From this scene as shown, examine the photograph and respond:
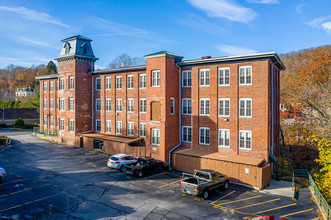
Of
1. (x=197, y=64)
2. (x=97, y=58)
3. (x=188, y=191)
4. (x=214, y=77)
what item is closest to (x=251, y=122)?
(x=214, y=77)

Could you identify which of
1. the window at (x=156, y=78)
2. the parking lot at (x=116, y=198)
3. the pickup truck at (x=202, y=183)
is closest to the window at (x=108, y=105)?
the window at (x=156, y=78)

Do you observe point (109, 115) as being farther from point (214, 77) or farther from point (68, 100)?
point (214, 77)

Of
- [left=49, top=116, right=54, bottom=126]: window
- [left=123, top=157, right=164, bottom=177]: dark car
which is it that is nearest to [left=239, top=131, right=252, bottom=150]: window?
[left=123, top=157, right=164, bottom=177]: dark car

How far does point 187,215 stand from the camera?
618 inches

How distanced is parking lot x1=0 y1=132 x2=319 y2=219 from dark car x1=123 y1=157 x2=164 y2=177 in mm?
618

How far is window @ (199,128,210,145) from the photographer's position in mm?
28312

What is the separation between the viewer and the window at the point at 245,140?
2541cm

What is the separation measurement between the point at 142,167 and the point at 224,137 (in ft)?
32.8

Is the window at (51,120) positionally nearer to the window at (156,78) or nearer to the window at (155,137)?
the window at (155,137)

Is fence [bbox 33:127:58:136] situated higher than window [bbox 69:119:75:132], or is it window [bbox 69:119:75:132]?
window [bbox 69:119:75:132]

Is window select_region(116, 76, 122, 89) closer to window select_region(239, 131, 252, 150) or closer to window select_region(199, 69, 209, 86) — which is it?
window select_region(199, 69, 209, 86)

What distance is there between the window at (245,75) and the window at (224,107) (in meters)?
2.70

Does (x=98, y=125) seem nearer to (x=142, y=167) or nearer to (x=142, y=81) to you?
(x=142, y=81)

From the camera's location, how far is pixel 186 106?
30.2m
